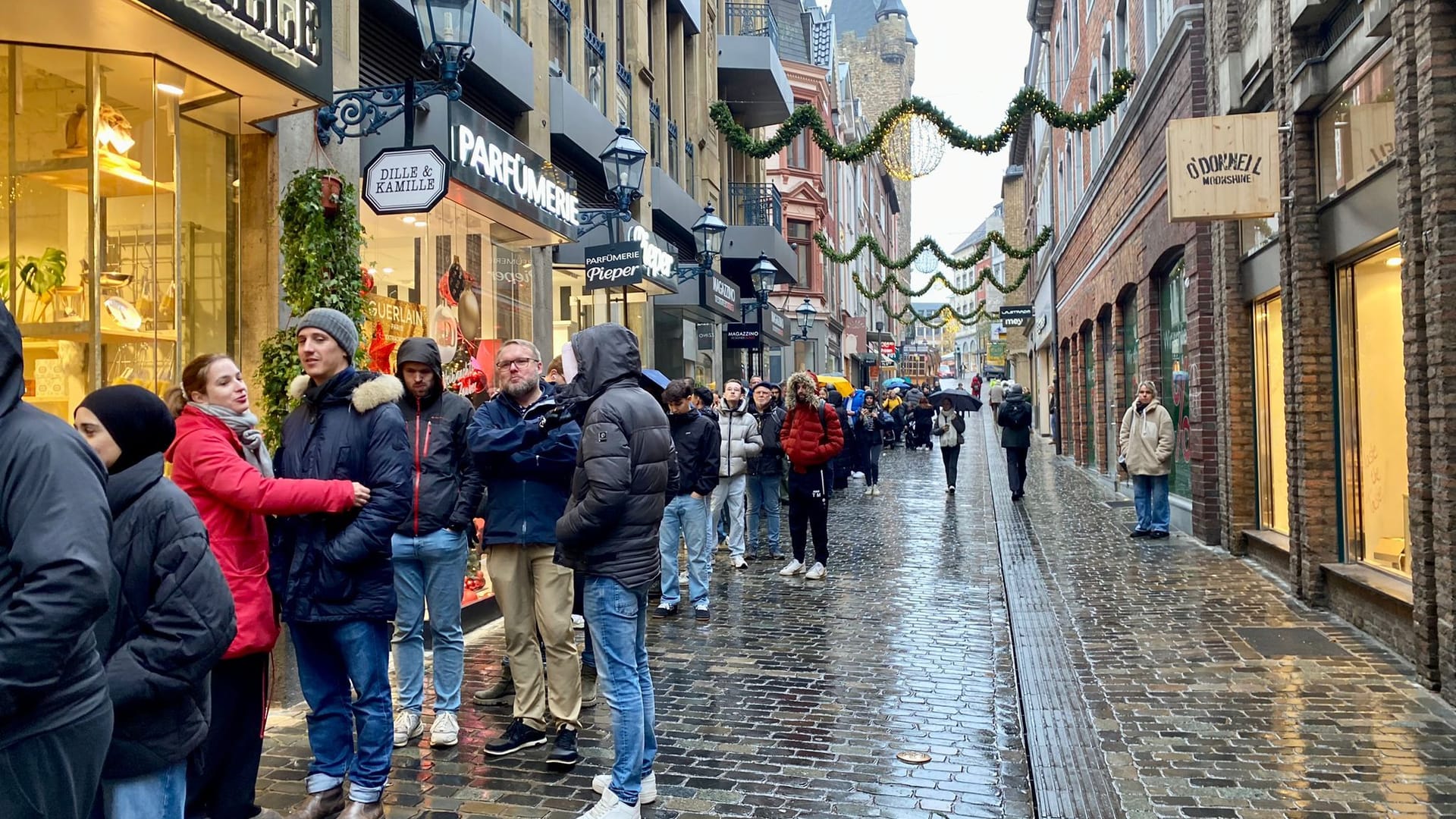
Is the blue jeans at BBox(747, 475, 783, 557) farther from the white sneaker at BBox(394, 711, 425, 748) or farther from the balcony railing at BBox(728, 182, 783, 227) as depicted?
the balcony railing at BBox(728, 182, 783, 227)

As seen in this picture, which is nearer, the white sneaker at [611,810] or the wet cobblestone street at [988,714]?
the white sneaker at [611,810]

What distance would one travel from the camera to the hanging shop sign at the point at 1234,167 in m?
9.08

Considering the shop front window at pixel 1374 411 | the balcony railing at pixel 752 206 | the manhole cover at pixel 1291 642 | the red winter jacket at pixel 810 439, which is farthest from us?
the balcony railing at pixel 752 206

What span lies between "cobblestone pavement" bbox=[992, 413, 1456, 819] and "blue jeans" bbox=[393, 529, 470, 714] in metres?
3.22

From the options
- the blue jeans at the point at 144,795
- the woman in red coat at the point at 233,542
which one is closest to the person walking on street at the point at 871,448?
the woman in red coat at the point at 233,542

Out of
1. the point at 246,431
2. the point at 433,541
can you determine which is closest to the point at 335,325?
the point at 246,431

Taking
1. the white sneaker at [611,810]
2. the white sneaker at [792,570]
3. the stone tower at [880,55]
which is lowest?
the white sneaker at [611,810]

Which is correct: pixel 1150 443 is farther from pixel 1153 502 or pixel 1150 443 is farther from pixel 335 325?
pixel 335 325

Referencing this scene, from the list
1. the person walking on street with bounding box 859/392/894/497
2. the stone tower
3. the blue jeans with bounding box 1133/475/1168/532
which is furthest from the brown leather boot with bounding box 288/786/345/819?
the stone tower

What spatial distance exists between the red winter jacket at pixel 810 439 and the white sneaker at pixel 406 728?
5554mm

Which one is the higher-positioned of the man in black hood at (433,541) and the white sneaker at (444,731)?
the man in black hood at (433,541)

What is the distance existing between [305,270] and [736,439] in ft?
16.7

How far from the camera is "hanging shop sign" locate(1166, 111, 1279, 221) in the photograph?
9.08 m

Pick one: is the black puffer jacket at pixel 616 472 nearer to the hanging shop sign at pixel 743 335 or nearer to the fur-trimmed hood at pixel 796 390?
the fur-trimmed hood at pixel 796 390
